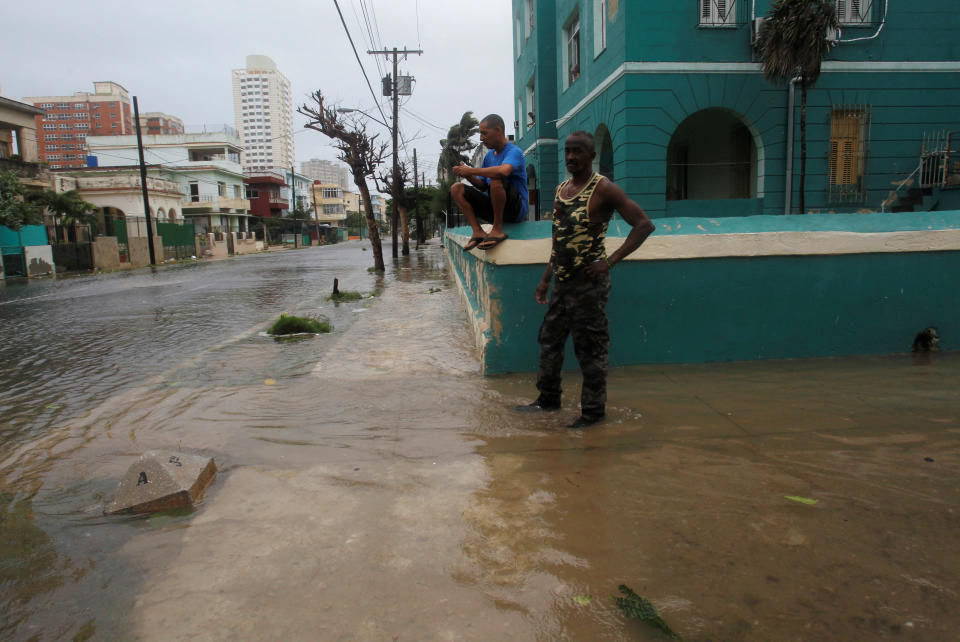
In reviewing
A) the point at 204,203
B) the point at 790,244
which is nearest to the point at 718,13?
the point at 790,244

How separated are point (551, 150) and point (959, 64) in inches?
457

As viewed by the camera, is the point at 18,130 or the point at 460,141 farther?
the point at 460,141

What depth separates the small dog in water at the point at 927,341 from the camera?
508 centimetres

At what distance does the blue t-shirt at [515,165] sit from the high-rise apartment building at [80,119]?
366 feet

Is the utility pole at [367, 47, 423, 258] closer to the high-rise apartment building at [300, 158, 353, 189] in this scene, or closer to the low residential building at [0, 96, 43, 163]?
the low residential building at [0, 96, 43, 163]

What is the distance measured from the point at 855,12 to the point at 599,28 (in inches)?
218

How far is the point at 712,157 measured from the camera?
16375mm

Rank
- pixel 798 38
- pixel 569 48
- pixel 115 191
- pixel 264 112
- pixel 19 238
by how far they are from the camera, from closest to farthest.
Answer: pixel 798 38, pixel 569 48, pixel 19 238, pixel 115 191, pixel 264 112

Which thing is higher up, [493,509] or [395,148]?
[395,148]

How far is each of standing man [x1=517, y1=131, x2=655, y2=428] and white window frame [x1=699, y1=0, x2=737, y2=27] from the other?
11.6 m

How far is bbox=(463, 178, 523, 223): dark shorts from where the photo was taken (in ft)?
14.8

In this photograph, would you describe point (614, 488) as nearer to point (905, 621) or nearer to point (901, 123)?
point (905, 621)

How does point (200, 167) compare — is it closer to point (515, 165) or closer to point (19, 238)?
point (19, 238)

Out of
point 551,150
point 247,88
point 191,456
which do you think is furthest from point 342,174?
point 191,456
